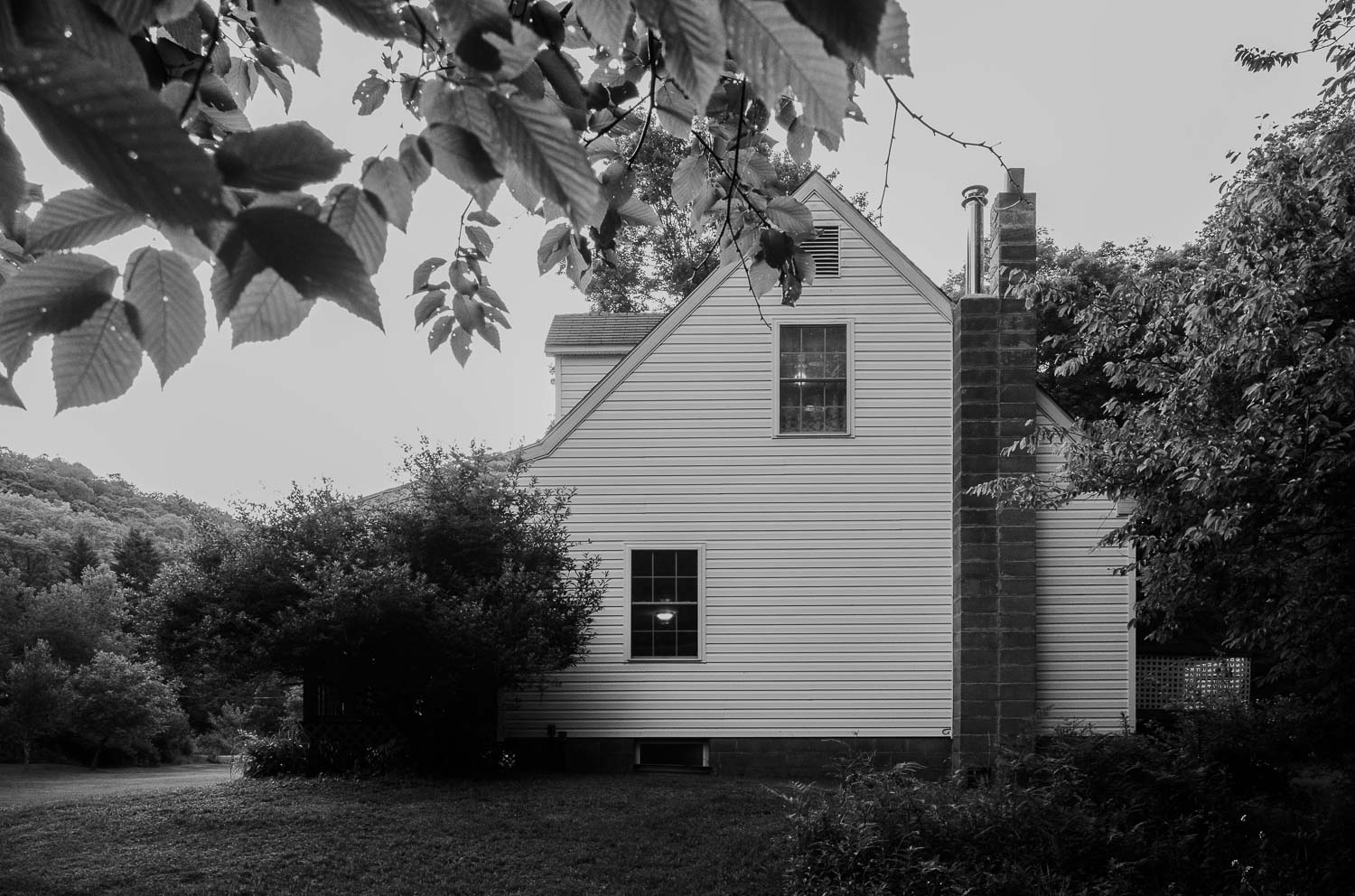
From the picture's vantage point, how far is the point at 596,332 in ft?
57.2

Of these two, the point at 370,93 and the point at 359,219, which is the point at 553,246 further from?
the point at 359,219

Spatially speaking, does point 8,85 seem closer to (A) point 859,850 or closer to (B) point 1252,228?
(A) point 859,850

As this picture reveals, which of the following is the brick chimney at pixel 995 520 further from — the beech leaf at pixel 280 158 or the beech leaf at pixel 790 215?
the beech leaf at pixel 280 158

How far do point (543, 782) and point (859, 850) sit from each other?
17.9ft

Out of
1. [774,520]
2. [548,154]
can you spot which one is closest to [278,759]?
[774,520]

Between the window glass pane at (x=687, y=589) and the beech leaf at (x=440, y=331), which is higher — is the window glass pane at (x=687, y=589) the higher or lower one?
the lower one

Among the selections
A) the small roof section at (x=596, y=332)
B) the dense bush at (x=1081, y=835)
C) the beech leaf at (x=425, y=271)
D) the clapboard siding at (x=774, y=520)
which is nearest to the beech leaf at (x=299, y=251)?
the beech leaf at (x=425, y=271)

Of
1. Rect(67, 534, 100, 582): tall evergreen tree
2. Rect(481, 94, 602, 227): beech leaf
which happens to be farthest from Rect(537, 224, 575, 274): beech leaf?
Rect(67, 534, 100, 582): tall evergreen tree

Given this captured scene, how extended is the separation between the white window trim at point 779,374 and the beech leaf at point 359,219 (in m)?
13.9

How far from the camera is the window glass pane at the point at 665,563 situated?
49.5 feet

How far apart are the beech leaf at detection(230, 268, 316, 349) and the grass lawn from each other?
820 centimetres

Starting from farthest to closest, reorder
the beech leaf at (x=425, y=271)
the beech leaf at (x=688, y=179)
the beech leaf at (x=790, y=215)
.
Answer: the beech leaf at (x=688, y=179) → the beech leaf at (x=790, y=215) → the beech leaf at (x=425, y=271)

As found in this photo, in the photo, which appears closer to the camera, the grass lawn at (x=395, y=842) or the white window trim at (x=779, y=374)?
the grass lawn at (x=395, y=842)

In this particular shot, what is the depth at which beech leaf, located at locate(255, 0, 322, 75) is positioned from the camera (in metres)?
1.26
